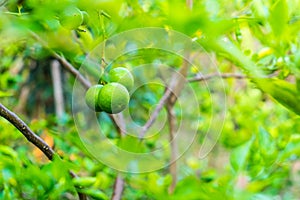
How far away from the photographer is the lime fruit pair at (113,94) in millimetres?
692

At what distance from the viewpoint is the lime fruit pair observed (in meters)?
0.69

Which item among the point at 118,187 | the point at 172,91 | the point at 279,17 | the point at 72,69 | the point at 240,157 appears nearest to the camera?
the point at 279,17

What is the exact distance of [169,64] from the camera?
4.45ft

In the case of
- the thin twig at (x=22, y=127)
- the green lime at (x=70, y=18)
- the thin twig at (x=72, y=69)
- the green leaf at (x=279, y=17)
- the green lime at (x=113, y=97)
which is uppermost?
the thin twig at (x=72, y=69)

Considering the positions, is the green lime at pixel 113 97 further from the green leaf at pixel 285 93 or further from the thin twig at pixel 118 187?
the thin twig at pixel 118 187

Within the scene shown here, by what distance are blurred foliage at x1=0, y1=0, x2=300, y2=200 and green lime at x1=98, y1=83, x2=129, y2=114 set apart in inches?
2.6

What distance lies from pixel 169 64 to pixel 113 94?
0.68 metres


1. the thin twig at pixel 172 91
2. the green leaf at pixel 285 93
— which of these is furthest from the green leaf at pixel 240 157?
the thin twig at pixel 172 91

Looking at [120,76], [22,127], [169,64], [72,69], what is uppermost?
[169,64]

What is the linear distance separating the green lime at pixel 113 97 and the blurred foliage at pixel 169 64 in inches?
2.6

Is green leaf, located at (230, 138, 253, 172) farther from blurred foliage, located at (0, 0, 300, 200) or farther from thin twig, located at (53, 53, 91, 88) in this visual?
thin twig, located at (53, 53, 91, 88)

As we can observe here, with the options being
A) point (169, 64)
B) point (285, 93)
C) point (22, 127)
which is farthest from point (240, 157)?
point (169, 64)

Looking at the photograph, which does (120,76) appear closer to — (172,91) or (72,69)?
(72,69)

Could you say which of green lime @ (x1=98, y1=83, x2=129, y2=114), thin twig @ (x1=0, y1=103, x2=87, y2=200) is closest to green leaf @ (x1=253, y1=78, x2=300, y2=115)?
green lime @ (x1=98, y1=83, x2=129, y2=114)
